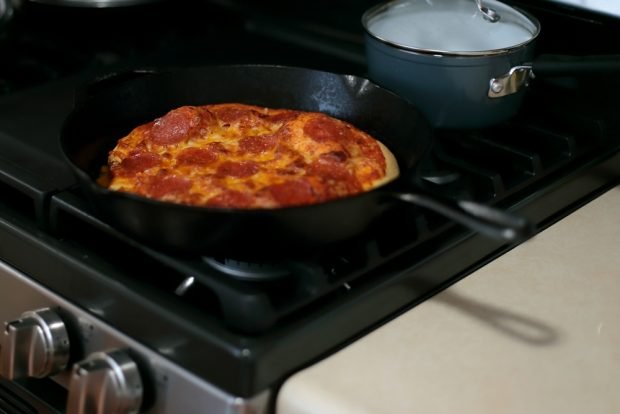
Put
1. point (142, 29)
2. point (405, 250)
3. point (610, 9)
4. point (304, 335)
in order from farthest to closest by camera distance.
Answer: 1. point (142, 29)
2. point (610, 9)
3. point (405, 250)
4. point (304, 335)

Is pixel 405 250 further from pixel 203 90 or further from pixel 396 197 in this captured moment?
pixel 203 90

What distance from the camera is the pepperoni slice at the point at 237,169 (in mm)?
997

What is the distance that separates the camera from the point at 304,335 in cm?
87

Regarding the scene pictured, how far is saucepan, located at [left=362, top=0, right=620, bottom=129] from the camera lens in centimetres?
115

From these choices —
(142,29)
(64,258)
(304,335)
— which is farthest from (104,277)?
(142,29)

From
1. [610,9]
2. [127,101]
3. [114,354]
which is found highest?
[610,9]

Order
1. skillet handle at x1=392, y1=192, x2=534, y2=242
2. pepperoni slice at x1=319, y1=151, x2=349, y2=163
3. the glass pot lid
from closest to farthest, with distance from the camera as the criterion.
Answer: skillet handle at x1=392, y1=192, x2=534, y2=242
pepperoni slice at x1=319, y1=151, x2=349, y2=163
the glass pot lid

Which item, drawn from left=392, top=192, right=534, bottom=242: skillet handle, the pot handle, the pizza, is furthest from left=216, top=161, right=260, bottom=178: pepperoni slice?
the pot handle

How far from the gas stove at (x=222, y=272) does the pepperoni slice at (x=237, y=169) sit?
0.33ft

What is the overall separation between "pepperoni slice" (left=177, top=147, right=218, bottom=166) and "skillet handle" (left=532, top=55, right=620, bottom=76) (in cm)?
41

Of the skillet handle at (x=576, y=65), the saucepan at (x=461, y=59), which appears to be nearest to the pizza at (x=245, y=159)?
the saucepan at (x=461, y=59)

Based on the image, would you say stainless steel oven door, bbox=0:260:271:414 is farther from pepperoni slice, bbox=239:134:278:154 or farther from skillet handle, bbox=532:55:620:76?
skillet handle, bbox=532:55:620:76

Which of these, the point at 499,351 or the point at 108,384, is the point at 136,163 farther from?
the point at 499,351

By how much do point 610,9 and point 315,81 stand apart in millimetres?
414
